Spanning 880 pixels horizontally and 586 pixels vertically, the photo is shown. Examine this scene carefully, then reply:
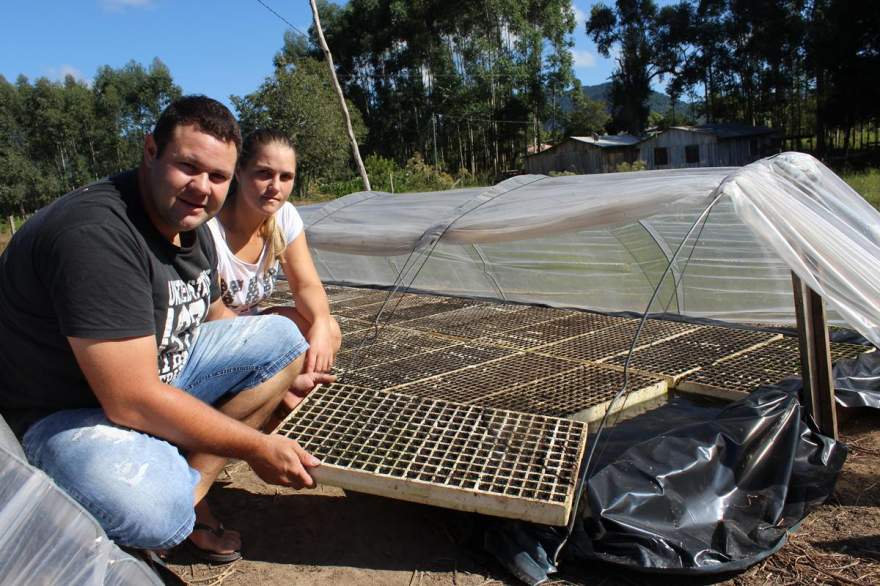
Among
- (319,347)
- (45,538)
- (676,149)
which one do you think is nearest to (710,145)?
(676,149)

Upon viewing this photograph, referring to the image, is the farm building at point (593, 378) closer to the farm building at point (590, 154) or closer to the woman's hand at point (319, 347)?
the woman's hand at point (319, 347)

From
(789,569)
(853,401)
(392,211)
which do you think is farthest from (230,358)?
(392,211)

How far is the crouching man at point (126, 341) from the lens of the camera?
137 centimetres

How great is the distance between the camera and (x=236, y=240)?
8.00 feet

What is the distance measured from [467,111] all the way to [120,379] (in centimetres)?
3246

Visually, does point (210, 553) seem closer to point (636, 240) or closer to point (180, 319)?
point (180, 319)

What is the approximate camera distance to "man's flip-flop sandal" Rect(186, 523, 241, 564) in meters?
1.87

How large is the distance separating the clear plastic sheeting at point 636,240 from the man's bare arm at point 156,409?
1.79 metres

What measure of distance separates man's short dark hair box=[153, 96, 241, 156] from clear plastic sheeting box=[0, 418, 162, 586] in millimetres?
744

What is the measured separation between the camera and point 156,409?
1.46m

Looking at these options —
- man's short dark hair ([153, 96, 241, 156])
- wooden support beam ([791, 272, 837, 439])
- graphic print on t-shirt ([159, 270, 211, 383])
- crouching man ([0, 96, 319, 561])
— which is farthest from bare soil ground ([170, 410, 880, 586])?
man's short dark hair ([153, 96, 241, 156])

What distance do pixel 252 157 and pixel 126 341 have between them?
1156mm

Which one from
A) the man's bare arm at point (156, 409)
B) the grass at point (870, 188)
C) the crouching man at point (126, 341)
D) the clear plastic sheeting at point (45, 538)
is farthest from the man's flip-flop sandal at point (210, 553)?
the grass at point (870, 188)

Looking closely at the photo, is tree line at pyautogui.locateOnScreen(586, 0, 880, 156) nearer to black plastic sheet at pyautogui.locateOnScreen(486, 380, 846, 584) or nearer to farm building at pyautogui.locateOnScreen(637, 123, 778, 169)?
farm building at pyautogui.locateOnScreen(637, 123, 778, 169)
